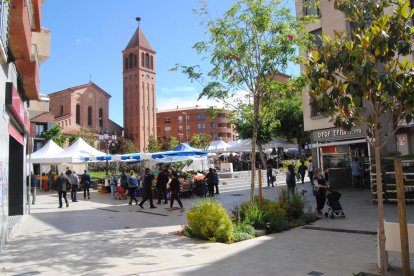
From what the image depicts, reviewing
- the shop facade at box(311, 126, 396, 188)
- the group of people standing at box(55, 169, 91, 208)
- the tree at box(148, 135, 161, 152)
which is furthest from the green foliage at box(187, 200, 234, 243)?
the tree at box(148, 135, 161, 152)

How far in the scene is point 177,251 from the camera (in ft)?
26.3

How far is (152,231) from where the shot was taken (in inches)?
417

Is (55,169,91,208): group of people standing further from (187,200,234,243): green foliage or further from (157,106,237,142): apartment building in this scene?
(157,106,237,142): apartment building

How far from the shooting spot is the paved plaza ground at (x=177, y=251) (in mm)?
6531

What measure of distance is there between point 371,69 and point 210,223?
530 cm

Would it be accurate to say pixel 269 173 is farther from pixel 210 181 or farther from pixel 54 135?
pixel 54 135

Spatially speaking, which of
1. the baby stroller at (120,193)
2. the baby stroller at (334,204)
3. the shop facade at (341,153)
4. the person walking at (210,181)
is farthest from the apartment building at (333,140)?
the baby stroller at (120,193)

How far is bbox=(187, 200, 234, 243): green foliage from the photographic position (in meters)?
8.82

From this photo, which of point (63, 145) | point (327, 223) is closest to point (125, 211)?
point (327, 223)

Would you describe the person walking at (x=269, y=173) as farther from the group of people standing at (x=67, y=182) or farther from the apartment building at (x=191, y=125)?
the apartment building at (x=191, y=125)

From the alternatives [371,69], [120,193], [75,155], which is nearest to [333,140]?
[120,193]

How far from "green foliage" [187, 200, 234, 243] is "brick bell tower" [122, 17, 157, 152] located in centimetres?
7895

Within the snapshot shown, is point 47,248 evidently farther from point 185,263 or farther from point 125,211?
point 125,211

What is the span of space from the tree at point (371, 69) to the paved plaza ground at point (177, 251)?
1.75 m
